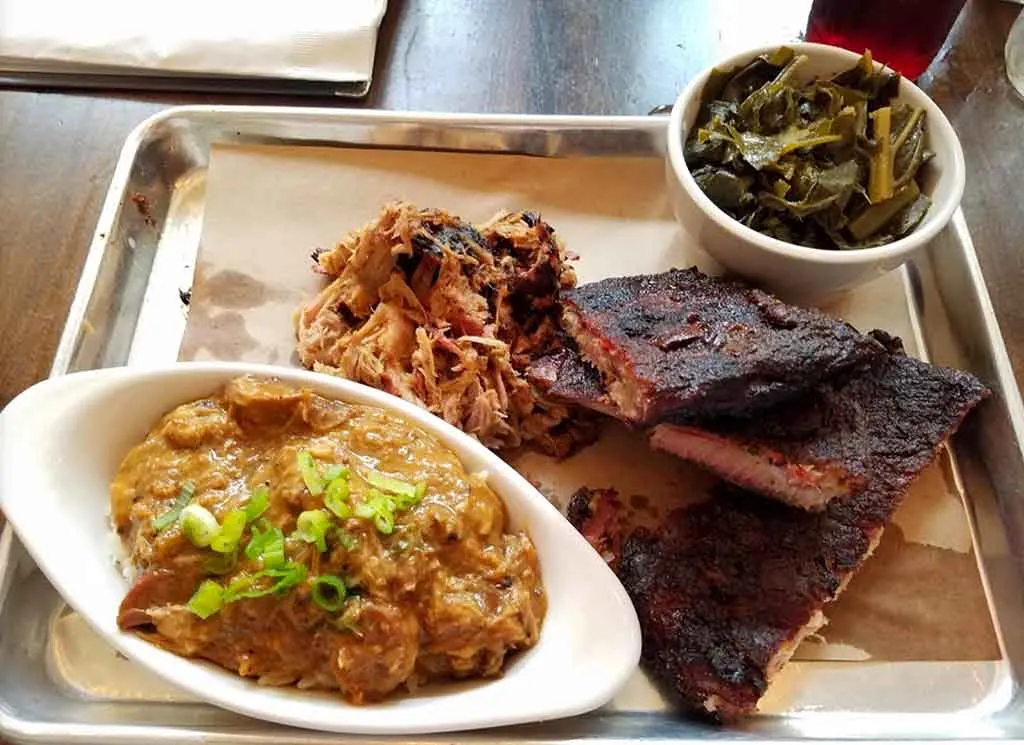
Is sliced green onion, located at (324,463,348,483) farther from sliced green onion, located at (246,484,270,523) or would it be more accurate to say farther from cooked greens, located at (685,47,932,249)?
cooked greens, located at (685,47,932,249)

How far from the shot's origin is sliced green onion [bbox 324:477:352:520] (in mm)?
1745

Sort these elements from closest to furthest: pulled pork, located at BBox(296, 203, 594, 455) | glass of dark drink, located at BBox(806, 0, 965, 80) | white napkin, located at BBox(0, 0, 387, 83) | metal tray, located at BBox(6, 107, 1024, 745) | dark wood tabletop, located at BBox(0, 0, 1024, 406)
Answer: metal tray, located at BBox(6, 107, 1024, 745)
pulled pork, located at BBox(296, 203, 594, 455)
dark wood tabletop, located at BBox(0, 0, 1024, 406)
glass of dark drink, located at BBox(806, 0, 965, 80)
white napkin, located at BBox(0, 0, 387, 83)

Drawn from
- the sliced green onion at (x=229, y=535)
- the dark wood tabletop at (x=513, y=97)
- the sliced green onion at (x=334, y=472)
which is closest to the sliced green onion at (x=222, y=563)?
the sliced green onion at (x=229, y=535)

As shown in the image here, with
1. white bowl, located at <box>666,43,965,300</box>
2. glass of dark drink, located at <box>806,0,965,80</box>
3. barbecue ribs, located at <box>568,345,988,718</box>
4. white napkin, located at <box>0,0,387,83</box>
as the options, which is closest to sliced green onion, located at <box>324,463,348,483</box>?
barbecue ribs, located at <box>568,345,988,718</box>

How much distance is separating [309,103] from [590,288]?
56.5 inches

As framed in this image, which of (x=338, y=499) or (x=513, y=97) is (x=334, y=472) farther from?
(x=513, y=97)

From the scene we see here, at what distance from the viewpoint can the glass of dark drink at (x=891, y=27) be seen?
3.00 metres

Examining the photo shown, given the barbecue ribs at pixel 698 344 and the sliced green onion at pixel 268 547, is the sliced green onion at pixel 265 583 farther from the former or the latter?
the barbecue ribs at pixel 698 344

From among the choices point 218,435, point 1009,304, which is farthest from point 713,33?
point 218,435

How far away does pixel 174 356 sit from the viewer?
8.43ft

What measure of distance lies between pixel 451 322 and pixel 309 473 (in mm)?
738

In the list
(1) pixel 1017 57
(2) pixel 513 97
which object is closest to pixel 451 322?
(2) pixel 513 97

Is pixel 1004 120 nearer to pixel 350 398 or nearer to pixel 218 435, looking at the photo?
pixel 350 398

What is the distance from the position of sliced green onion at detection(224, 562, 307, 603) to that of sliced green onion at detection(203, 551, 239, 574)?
0.03 meters
